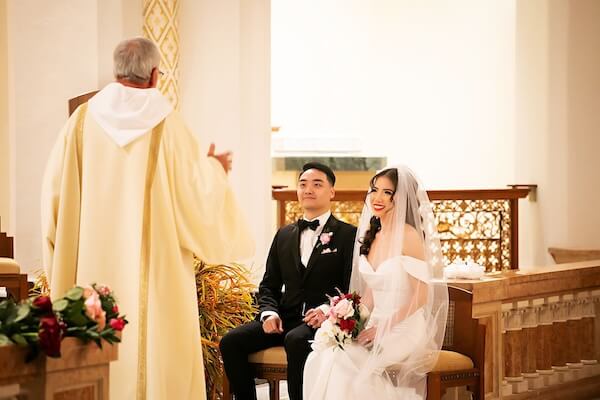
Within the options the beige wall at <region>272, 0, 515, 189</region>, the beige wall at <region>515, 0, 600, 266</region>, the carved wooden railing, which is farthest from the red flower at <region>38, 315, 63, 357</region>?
the beige wall at <region>272, 0, 515, 189</region>

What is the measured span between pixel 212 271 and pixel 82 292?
262cm

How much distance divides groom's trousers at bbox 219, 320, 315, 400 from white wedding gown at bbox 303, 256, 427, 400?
0.14m

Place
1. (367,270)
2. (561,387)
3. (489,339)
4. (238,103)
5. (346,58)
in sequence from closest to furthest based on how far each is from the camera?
(367,270) < (489,339) < (561,387) < (238,103) < (346,58)

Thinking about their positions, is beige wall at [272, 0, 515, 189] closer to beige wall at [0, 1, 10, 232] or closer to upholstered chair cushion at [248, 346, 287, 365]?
beige wall at [0, 1, 10, 232]

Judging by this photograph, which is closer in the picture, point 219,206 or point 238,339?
point 219,206

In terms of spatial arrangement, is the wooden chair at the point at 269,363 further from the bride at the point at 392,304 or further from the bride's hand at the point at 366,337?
the bride's hand at the point at 366,337

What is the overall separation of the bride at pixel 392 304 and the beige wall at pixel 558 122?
4742mm

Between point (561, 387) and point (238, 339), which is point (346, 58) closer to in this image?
point (561, 387)

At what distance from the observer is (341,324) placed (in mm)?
5125

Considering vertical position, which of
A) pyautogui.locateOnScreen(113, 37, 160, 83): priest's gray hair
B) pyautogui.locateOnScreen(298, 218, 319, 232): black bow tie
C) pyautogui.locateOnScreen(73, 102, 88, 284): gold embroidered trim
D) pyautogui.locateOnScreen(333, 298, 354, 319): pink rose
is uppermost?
pyautogui.locateOnScreen(113, 37, 160, 83): priest's gray hair

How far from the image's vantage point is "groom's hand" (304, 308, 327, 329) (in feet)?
17.8

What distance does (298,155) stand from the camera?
12430 mm

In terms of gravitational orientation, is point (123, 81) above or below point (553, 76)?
below

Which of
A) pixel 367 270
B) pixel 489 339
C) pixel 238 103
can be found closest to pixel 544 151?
pixel 238 103
